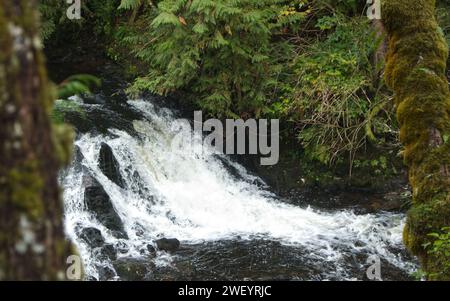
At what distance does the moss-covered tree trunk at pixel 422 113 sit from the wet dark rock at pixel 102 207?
570 cm

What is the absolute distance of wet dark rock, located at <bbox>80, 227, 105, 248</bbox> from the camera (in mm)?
8604

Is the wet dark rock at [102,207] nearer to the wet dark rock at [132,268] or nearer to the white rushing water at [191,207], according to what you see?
the white rushing water at [191,207]

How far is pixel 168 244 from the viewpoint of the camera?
865 cm

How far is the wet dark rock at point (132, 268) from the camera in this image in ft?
25.6

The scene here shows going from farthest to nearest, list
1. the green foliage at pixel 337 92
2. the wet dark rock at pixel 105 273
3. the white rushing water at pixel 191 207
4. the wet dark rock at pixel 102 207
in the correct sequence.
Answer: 1. the green foliage at pixel 337 92
2. the wet dark rock at pixel 102 207
3. the white rushing water at pixel 191 207
4. the wet dark rock at pixel 105 273

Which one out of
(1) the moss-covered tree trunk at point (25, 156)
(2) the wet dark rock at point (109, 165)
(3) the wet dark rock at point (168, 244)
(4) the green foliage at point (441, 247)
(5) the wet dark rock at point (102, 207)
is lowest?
(3) the wet dark rock at point (168, 244)

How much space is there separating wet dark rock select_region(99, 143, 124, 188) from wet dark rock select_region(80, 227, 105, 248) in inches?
57.8

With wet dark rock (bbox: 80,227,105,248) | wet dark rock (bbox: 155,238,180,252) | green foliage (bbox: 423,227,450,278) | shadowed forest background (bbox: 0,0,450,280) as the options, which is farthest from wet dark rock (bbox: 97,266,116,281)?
green foliage (bbox: 423,227,450,278)

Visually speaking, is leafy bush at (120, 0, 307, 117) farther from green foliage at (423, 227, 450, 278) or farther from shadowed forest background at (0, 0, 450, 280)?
green foliage at (423, 227, 450, 278)

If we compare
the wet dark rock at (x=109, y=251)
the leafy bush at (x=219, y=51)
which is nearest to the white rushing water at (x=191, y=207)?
the wet dark rock at (x=109, y=251)

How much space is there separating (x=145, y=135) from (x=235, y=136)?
2044 millimetres

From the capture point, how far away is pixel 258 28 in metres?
10.6

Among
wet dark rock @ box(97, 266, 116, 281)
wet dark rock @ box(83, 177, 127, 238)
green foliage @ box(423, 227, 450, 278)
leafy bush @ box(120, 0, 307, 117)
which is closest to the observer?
green foliage @ box(423, 227, 450, 278)

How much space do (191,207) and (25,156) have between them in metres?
8.43
